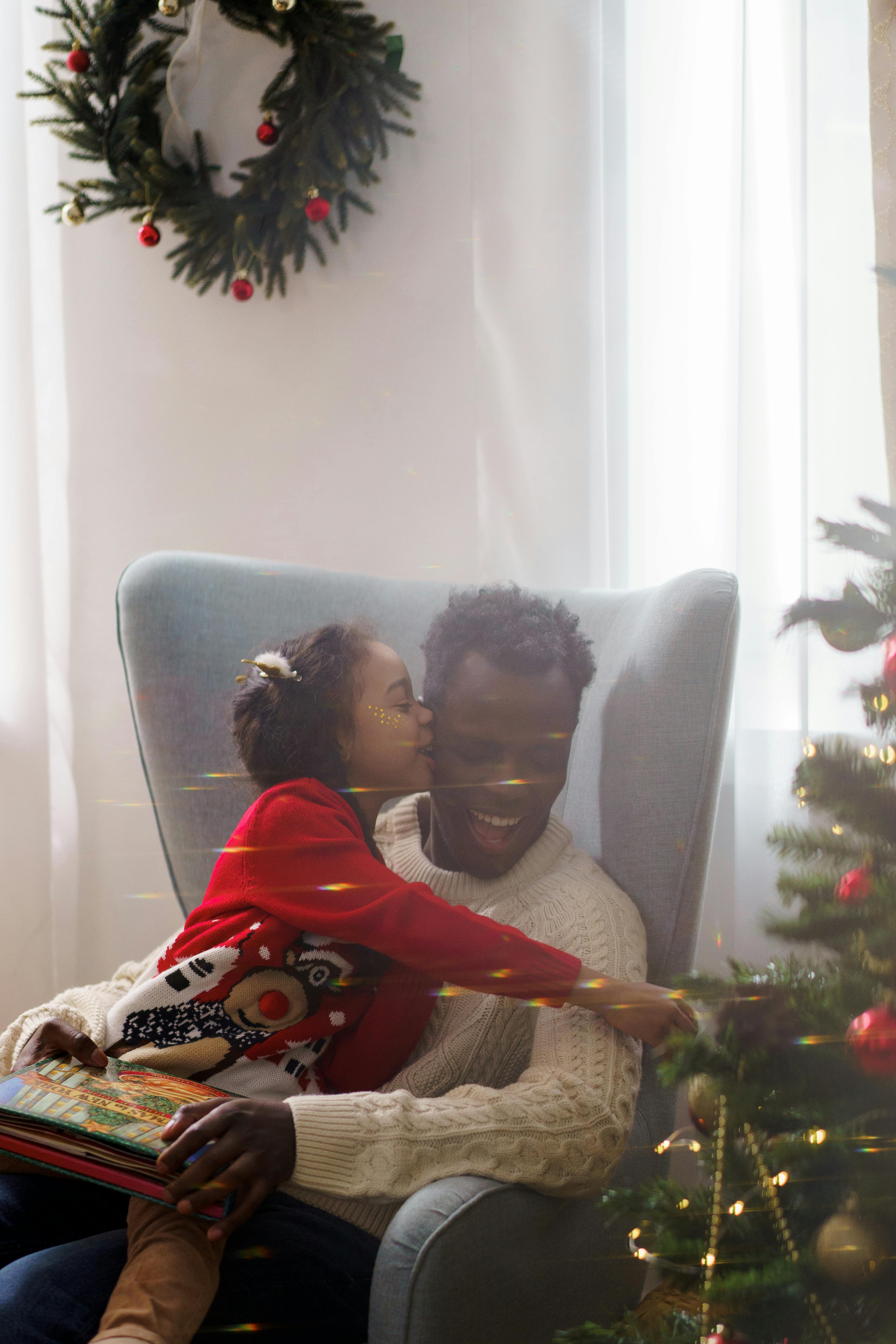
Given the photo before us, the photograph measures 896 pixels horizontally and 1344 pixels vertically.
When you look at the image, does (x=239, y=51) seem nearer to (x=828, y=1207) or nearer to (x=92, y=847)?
(x=92, y=847)

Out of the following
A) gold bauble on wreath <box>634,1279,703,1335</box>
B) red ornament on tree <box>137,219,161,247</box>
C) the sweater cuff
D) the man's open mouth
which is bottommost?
gold bauble on wreath <box>634,1279,703,1335</box>

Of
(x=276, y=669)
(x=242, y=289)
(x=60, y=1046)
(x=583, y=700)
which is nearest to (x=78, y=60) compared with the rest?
(x=242, y=289)

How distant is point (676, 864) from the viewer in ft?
2.55

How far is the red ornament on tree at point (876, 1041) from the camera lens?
1.61 ft

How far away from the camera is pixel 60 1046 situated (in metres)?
0.74

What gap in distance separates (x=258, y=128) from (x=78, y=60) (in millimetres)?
238

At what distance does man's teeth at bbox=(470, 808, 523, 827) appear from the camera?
0.76 meters

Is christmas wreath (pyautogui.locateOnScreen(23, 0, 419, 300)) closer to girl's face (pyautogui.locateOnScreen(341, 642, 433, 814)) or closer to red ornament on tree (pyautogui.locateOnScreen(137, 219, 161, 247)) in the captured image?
red ornament on tree (pyautogui.locateOnScreen(137, 219, 161, 247))

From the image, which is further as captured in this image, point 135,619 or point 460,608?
point 135,619

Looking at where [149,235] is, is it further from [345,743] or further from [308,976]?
[308,976]

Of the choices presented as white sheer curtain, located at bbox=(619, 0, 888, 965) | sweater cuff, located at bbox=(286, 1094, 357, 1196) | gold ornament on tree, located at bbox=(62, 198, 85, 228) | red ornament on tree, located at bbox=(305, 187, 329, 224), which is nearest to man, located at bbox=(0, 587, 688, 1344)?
sweater cuff, located at bbox=(286, 1094, 357, 1196)

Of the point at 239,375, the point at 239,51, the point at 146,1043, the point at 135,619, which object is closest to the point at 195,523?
the point at 239,375

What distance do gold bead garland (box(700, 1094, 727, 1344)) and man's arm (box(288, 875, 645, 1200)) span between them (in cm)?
10

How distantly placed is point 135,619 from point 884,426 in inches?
29.1
